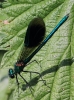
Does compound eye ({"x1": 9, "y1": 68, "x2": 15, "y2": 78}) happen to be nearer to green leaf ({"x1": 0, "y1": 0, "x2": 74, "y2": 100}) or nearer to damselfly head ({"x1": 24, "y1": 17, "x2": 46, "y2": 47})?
green leaf ({"x1": 0, "y1": 0, "x2": 74, "y2": 100})

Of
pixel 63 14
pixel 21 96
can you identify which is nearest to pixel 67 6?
pixel 63 14

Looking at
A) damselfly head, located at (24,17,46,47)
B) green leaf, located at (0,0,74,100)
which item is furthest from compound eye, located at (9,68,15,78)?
damselfly head, located at (24,17,46,47)

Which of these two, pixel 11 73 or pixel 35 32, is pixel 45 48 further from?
pixel 11 73

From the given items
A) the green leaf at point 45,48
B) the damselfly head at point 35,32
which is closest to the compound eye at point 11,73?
the green leaf at point 45,48

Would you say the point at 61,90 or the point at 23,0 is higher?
the point at 23,0

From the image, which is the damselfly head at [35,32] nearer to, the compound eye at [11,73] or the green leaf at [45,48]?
the green leaf at [45,48]

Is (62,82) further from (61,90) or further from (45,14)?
(45,14)
